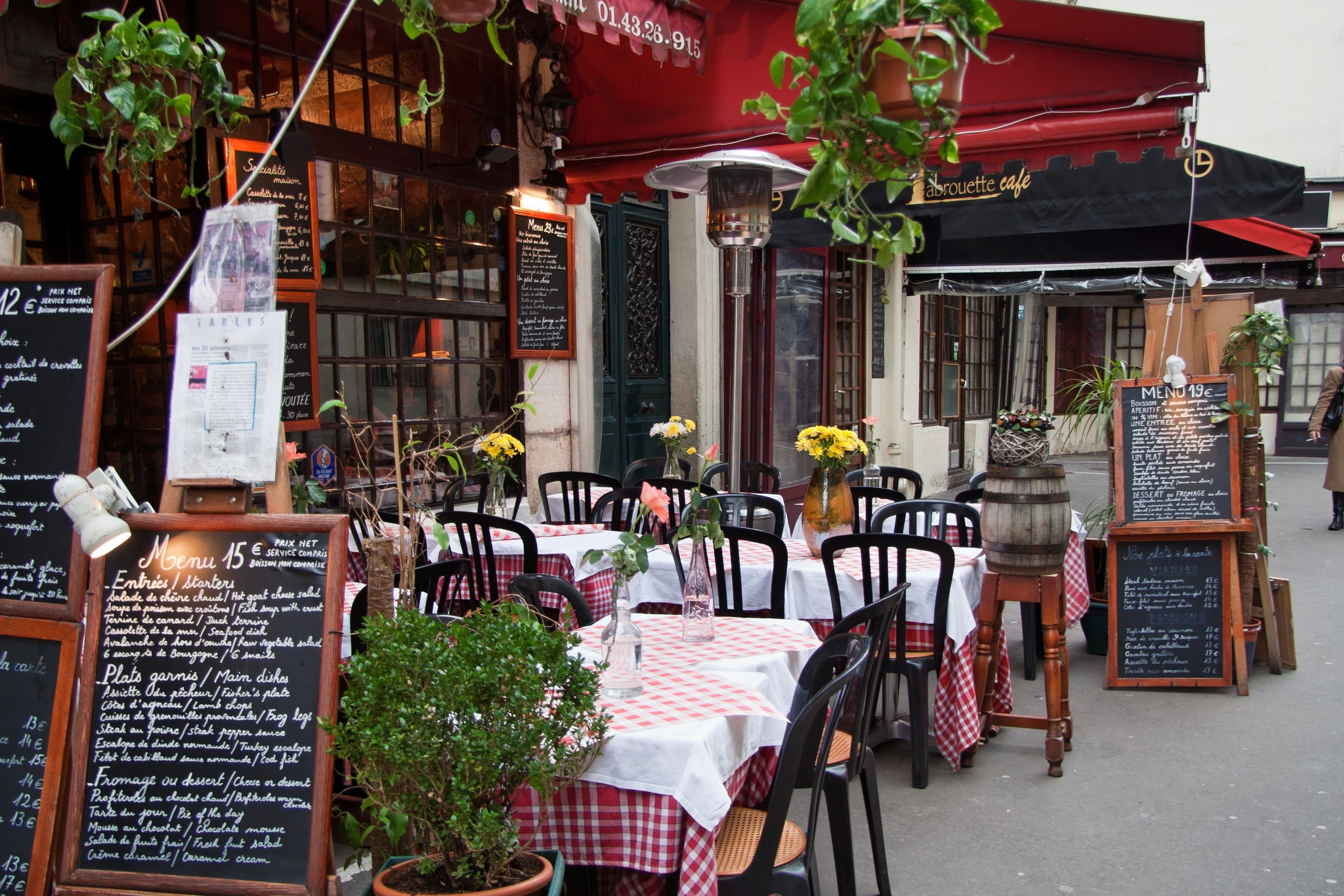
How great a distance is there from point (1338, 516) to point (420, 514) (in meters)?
10.2

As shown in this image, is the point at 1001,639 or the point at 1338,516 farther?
the point at 1338,516

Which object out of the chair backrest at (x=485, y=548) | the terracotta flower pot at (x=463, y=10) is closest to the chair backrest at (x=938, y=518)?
the chair backrest at (x=485, y=548)

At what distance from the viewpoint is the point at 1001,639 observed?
15.1 feet

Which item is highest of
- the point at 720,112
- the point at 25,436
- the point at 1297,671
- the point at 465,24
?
the point at 720,112

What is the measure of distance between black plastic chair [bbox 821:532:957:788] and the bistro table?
1366mm

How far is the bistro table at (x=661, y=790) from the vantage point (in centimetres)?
228

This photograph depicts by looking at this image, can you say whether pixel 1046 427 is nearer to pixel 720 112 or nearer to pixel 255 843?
pixel 720 112

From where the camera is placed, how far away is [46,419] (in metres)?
2.32

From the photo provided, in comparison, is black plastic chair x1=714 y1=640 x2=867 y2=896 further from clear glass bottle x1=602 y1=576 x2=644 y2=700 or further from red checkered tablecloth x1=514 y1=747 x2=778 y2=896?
clear glass bottle x1=602 y1=576 x2=644 y2=700

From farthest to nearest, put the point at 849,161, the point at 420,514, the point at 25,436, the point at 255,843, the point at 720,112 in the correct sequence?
the point at 720,112, the point at 420,514, the point at 25,436, the point at 255,843, the point at 849,161

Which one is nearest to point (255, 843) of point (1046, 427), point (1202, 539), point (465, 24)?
point (465, 24)

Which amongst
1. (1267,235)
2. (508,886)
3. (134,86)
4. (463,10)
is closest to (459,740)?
(508,886)

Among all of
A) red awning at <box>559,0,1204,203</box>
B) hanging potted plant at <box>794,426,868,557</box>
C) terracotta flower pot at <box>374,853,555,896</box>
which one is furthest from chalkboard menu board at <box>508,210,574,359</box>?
terracotta flower pot at <box>374,853,555,896</box>

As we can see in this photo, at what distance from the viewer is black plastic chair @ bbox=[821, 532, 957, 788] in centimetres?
397
